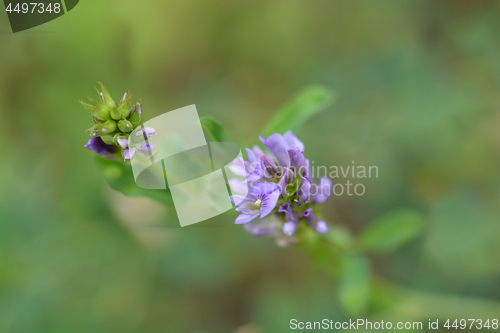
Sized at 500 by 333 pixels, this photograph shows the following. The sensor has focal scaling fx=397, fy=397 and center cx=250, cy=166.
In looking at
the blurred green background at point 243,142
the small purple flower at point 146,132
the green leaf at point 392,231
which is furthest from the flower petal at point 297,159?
the blurred green background at point 243,142

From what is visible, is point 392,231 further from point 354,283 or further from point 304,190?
point 304,190

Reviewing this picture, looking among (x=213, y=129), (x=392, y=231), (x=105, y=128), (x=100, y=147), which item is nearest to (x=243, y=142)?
(x=392, y=231)

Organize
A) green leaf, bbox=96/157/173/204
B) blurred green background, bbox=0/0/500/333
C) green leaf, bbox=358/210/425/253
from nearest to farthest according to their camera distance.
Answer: green leaf, bbox=96/157/173/204
green leaf, bbox=358/210/425/253
blurred green background, bbox=0/0/500/333

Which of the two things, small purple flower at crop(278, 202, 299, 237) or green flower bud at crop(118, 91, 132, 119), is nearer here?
green flower bud at crop(118, 91, 132, 119)

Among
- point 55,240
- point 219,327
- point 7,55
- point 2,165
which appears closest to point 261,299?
point 219,327

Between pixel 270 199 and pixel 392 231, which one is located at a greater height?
pixel 270 199

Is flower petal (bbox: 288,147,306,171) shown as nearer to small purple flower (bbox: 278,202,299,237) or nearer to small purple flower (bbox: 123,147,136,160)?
small purple flower (bbox: 278,202,299,237)

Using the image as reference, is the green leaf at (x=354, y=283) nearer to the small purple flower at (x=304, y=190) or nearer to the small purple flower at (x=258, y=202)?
the small purple flower at (x=304, y=190)

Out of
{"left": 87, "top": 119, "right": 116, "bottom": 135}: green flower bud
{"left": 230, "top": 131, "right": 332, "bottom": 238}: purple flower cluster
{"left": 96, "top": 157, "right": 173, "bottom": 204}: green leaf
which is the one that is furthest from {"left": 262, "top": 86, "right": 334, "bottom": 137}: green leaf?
{"left": 87, "top": 119, "right": 116, "bottom": 135}: green flower bud
